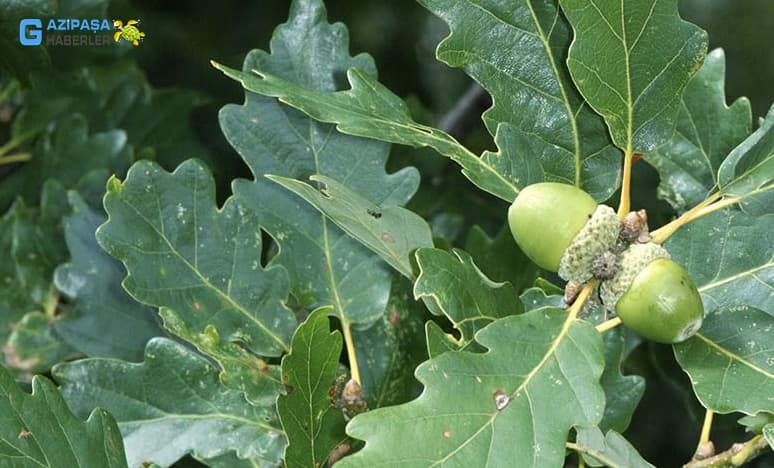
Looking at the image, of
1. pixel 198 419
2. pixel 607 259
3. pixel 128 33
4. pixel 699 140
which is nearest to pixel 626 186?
pixel 607 259

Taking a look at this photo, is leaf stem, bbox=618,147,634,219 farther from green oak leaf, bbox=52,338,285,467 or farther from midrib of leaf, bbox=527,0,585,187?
green oak leaf, bbox=52,338,285,467

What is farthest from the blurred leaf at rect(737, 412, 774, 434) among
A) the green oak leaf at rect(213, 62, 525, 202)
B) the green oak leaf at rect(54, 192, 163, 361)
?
the green oak leaf at rect(54, 192, 163, 361)

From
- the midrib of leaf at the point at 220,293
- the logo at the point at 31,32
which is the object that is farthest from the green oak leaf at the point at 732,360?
the logo at the point at 31,32

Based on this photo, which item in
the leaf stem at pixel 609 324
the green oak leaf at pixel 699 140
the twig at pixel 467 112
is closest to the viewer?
the leaf stem at pixel 609 324

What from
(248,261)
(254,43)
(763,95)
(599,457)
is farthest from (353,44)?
(599,457)

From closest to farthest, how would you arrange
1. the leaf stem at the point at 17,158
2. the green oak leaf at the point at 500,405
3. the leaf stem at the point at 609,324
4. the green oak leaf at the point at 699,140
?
the green oak leaf at the point at 500,405 < the leaf stem at the point at 609,324 < the green oak leaf at the point at 699,140 < the leaf stem at the point at 17,158

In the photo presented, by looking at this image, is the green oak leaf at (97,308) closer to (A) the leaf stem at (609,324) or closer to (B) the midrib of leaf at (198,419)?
(B) the midrib of leaf at (198,419)
